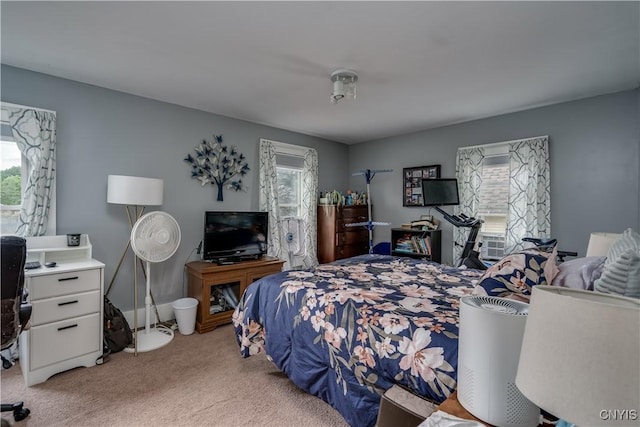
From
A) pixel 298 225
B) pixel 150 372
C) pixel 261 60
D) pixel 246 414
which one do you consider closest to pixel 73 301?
pixel 150 372

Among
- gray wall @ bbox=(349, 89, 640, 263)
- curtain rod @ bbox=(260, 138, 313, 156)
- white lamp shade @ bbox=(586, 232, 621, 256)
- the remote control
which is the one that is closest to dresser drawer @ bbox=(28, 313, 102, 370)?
the remote control

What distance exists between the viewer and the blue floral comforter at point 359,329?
4.41 ft

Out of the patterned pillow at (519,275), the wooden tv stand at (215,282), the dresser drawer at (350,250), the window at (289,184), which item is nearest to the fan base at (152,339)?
the wooden tv stand at (215,282)

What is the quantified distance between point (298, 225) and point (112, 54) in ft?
9.78

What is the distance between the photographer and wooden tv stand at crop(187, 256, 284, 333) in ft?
10.0

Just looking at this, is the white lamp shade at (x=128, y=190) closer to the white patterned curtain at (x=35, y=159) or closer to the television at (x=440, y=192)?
the white patterned curtain at (x=35, y=159)

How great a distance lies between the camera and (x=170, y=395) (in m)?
2.01

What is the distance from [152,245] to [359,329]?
2.15m

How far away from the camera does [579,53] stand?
222cm

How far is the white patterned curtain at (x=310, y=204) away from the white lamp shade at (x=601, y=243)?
10.8ft

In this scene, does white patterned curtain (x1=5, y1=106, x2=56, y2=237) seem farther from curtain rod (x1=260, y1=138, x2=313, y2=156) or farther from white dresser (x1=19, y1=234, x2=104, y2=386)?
curtain rod (x1=260, y1=138, x2=313, y2=156)

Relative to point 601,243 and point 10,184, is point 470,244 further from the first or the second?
point 10,184

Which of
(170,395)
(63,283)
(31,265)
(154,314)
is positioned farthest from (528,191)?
(31,265)

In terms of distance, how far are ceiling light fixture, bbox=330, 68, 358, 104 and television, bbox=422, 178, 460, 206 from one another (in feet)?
5.22
